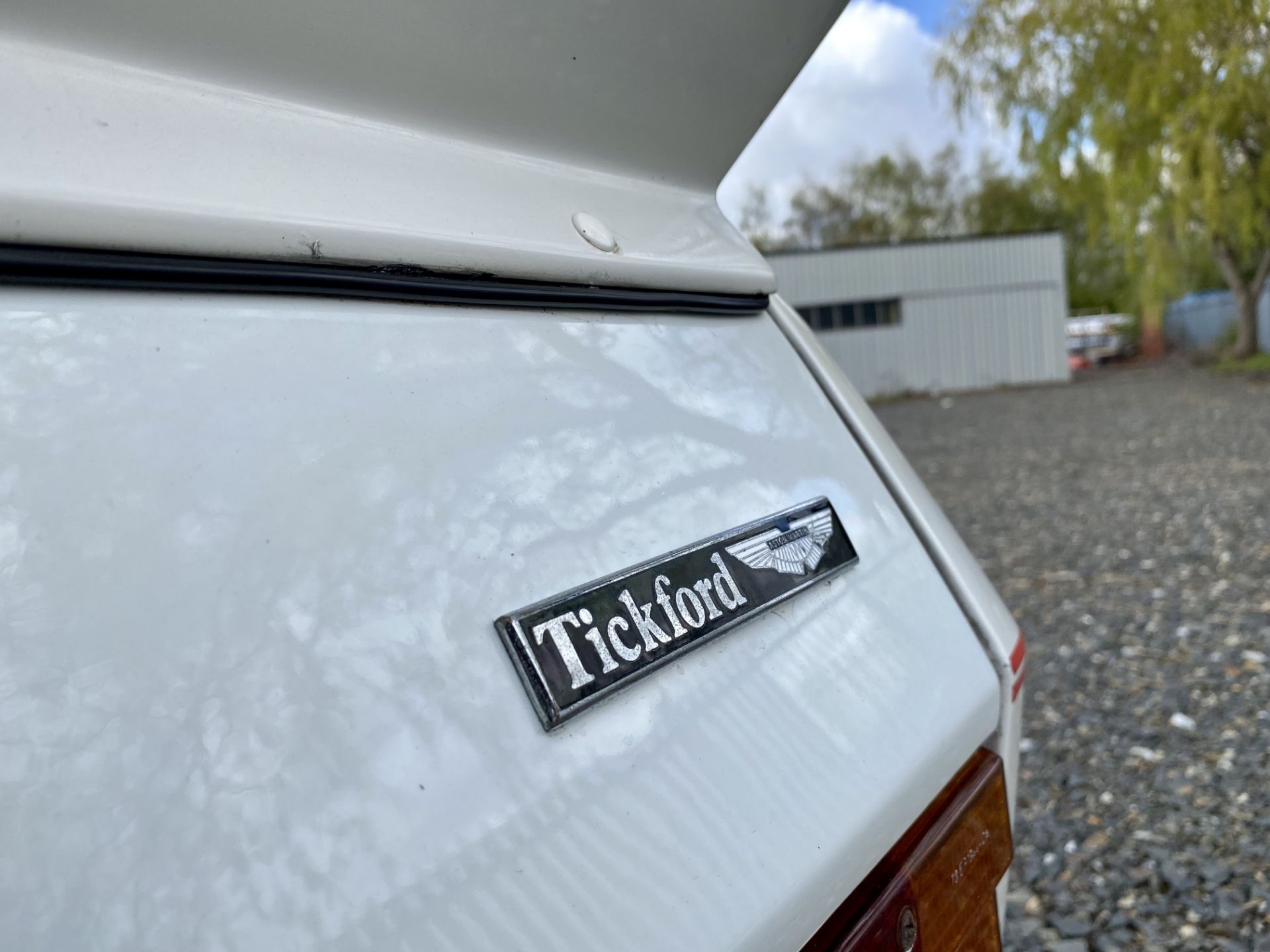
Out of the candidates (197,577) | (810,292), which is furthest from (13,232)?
(810,292)

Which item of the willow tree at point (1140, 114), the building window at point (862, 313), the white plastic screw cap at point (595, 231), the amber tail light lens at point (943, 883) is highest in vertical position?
the willow tree at point (1140, 114)

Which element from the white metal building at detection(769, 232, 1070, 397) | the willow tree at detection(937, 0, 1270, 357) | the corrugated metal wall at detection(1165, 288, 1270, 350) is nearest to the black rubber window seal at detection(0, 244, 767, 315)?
the willow tree at detection(937, 0, 1270, 357)

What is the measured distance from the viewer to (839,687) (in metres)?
0.78

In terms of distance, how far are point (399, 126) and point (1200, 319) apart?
103 feet

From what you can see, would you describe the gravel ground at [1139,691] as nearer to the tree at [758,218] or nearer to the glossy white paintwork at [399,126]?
the glossy white paintwork at [399,126]

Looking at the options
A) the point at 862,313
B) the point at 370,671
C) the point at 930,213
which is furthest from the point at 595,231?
the point at 930,213

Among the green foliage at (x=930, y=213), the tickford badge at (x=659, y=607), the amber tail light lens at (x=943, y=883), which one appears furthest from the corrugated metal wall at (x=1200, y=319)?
the tickford badge at (x=659, y=607)

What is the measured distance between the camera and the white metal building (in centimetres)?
2092

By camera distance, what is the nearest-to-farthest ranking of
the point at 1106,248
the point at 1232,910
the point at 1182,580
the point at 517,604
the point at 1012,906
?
the point at 517,604
the point at 1232,910
the point at 1012,906
the point at 1182,580
the point at 1106,248

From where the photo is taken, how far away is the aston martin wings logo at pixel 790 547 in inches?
31.2

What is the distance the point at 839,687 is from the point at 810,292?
2107cm

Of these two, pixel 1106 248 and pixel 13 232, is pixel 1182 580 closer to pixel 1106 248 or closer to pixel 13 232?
pixel 13 232

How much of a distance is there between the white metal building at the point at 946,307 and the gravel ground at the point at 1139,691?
12.8 metres

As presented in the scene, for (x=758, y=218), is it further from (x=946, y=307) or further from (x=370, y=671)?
(x=370, y=671)
